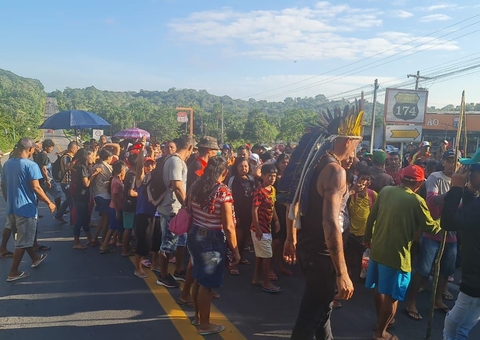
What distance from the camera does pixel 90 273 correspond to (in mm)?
5465

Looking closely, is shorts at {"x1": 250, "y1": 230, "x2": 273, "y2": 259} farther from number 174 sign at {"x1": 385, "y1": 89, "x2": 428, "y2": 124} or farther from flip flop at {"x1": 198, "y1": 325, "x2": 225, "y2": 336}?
number 174 sign at {"x1": 385, "y1": 89, "x2": 428, "y2": 124}

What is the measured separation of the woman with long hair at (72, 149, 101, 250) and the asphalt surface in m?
1.02

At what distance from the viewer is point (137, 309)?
14.1ft

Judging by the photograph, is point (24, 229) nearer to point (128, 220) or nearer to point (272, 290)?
point (128, 220)

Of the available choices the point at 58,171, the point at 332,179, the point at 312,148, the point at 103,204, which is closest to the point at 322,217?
the point at 332,179

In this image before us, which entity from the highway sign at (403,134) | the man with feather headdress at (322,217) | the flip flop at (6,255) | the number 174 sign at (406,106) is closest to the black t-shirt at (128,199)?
the flip flop at (6,255)

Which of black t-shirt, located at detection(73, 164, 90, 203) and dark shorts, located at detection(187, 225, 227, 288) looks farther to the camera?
black t-shirt, located at detection(73, 164, 90, 203)

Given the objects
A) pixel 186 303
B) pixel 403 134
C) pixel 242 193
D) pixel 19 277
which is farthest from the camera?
pixel 403 134

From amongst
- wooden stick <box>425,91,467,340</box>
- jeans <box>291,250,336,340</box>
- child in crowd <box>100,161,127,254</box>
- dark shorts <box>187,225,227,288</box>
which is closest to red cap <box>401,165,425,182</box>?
wooden stick <box>425,91,467,340</box>

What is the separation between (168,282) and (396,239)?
2.88m

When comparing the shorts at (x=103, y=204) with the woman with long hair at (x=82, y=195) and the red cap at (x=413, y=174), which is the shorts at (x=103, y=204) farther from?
the red cap at (x=413, y=174)

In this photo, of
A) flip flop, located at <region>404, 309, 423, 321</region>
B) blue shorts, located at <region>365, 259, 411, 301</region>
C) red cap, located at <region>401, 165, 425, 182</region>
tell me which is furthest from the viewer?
flip flop, located at <region>404, 309, 423, 321</region>

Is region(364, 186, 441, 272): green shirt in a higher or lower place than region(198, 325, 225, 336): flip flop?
higher

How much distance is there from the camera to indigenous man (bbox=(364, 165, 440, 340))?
361cm
